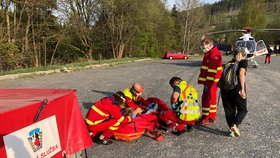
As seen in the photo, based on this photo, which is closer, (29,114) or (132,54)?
(29,114)

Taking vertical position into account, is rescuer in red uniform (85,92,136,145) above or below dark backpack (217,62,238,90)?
below

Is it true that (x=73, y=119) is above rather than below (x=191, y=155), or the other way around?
above

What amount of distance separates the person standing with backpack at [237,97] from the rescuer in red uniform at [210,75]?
0.41 meters

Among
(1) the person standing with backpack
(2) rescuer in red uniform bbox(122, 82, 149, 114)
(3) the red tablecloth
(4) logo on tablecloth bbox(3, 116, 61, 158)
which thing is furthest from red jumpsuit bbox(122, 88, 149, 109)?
(4) logo on tablecloth bbox(3, 116, 61, 158)

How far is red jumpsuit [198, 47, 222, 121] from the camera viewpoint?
17.7 feet

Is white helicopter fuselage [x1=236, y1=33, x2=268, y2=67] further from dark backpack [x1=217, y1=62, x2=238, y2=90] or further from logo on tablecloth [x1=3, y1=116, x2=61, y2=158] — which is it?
logo on tablecloth [x1=3, y1=116, x2=61, y2=158]

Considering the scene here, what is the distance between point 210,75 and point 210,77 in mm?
42

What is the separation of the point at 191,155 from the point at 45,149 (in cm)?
240

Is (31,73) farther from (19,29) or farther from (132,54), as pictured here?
(132,54)

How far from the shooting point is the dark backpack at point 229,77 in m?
4.83

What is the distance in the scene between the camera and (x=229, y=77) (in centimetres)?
486

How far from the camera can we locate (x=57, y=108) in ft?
9.16

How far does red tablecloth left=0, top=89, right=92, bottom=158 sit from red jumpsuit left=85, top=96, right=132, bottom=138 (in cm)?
118

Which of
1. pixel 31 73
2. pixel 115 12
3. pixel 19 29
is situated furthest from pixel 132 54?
pixel 31 73
